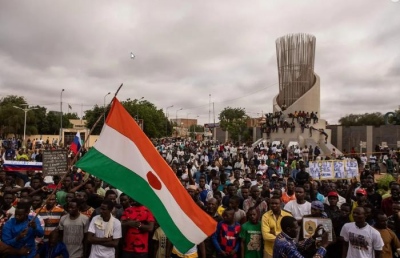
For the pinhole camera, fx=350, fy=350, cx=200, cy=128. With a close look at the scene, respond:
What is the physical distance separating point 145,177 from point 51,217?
2096 mm

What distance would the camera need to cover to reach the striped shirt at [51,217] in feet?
16.5

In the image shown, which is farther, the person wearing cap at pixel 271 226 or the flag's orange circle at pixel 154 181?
the person wearing cap at pixel 271 226

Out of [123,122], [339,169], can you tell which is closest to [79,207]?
[123,122]

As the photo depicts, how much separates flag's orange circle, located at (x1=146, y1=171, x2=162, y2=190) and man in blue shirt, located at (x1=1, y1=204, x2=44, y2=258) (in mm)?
1613

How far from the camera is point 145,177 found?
402 cm

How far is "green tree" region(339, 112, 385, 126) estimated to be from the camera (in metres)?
68.6

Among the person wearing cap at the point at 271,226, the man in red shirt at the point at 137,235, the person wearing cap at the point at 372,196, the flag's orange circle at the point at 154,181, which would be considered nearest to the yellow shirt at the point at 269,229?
the person wearing cap at the point at 271,226

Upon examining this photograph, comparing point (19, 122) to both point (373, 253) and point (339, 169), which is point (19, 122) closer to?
point (339, 169)

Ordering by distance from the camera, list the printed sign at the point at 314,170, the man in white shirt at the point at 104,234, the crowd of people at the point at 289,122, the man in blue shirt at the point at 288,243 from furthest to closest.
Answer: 1. the crowd of people at the point at 289,122
2. the printed sign at the point at 314,170
3. the man in white shirt at the point at 104,234
4. the man in blue shirt at the point at 288,243

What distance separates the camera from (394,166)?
20078 mm

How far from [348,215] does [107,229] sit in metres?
3.58

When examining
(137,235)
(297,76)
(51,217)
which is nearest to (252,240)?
(137,235)

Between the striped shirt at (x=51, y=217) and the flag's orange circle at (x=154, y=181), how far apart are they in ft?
6.53

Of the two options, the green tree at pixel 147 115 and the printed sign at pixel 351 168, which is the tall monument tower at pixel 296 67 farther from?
the printed sign at pixel 351 168
